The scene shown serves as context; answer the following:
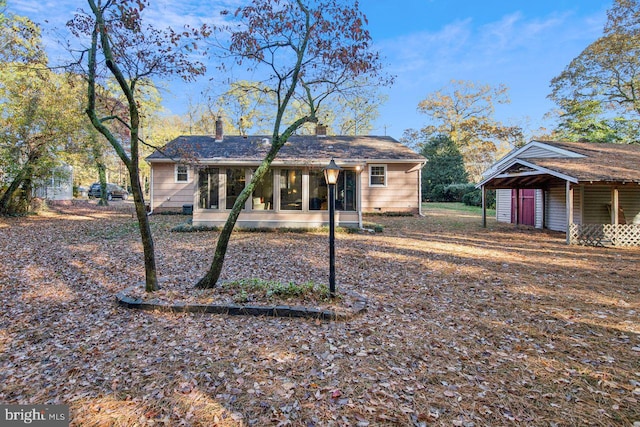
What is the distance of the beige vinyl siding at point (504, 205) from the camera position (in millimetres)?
16797

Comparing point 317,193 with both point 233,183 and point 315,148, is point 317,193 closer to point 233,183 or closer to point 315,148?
point 233,183

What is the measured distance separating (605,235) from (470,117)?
2623 centimetres

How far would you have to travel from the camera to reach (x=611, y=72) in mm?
20578

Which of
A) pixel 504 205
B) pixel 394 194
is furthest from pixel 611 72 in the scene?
pixel 394 194

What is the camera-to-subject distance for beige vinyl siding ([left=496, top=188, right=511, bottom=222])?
16.8m

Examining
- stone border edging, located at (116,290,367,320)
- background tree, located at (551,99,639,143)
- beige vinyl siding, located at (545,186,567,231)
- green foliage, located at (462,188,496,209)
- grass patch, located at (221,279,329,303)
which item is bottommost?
stone border edging, located at (116,290,367,320)

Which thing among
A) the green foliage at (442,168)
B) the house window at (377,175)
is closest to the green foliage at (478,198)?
the green foliage at (442,168)

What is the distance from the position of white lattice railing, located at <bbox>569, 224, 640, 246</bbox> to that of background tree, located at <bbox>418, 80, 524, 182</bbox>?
2341 centimetres

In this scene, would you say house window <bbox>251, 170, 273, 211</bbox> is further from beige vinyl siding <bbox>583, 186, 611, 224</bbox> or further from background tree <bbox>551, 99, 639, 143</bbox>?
background tree <bbox>551, 99, 639, 143</bbox>

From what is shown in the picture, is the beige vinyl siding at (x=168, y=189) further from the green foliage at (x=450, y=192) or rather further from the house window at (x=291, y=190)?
the green foliage at (x=450, y=192)

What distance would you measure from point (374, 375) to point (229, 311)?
238 cm

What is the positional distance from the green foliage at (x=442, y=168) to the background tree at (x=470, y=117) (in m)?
3.46

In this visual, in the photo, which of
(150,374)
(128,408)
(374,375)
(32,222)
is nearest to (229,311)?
(150,374)

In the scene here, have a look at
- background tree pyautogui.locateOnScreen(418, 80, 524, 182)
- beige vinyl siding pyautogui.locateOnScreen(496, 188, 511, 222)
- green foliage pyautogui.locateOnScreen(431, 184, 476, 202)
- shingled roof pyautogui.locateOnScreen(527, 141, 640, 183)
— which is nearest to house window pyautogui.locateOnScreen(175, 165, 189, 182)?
shingled roof pyautogui.locateOnScreen(527, 141, 640, 183)
